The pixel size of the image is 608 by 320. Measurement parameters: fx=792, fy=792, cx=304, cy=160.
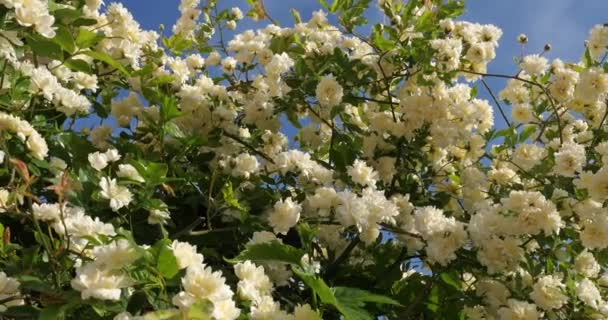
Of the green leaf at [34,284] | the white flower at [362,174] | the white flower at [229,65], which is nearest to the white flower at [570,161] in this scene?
the white flower at [362,174]

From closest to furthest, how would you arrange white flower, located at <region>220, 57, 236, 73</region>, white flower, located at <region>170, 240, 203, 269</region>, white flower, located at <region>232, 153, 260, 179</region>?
white flower, located at <region>170, 240, 203, 269</region>
white flower, located at <region>232, 153, 260, 179</region>
white flower, located at <region>220, 57, 236, 73</region>

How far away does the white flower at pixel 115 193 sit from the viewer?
1.66m

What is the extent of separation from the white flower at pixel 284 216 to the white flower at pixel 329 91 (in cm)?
42

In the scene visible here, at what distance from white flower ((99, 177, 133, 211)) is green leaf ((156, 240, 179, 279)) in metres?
0.43

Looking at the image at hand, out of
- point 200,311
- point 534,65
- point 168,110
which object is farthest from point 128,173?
point 534,65

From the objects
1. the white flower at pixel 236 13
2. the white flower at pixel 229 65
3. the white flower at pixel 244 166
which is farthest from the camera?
the white flower at pixel 236 13

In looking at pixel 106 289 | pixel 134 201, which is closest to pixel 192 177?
pixel 134 201

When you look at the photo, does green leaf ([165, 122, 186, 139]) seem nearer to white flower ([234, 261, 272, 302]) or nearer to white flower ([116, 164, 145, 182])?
white flower ([116, 164, 145, 182])

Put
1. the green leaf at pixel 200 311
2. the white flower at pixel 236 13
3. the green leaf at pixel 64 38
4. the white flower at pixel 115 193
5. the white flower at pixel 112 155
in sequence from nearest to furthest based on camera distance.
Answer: the green leaf at pixel 200 311 → the white flower at pixel 115 193 → the white flower at pixel 112 155 → the green leaf at pixel 64 38 → the white flower at pixel 236 13

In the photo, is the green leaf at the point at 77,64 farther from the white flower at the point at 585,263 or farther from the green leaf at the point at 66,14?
the white flower at the point at 585,263

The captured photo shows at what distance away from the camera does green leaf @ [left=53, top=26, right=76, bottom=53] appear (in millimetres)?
1876

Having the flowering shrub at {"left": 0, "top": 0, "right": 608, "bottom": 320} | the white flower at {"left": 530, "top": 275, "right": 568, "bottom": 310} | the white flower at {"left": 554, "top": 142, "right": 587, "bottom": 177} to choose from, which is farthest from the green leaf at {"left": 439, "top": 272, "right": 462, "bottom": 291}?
the white flower at {"left": 554, "top": 142, "right": 587, "bottom": 177}

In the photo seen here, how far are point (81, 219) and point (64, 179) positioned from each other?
0.33 ft

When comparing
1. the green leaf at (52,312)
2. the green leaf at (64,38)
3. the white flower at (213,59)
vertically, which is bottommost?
the green leaf at (52,312)
